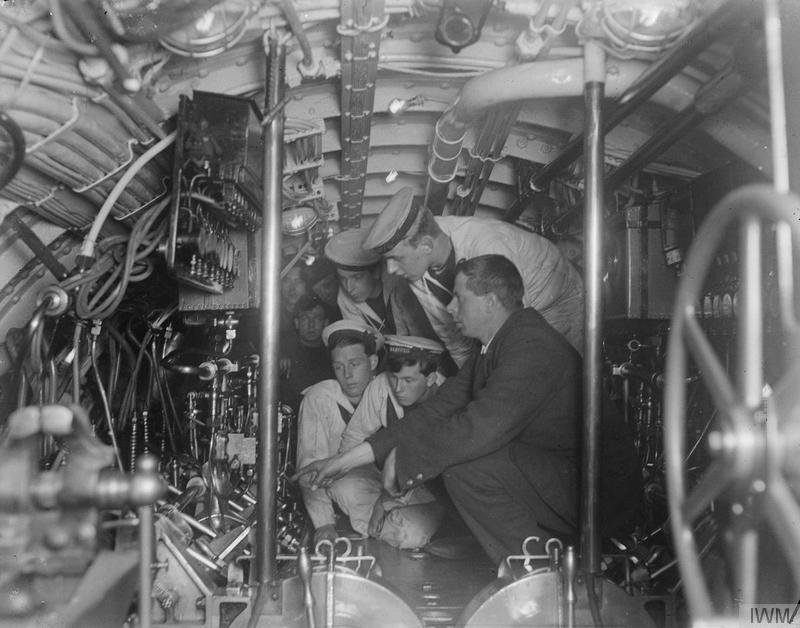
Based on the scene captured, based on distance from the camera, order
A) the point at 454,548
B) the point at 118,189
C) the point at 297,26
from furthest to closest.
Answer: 1. the point at 454,548
2. the point at 118,189
3. the point at 297,26

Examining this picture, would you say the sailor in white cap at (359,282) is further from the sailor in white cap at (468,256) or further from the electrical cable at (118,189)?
the electrical cable at (118,189)

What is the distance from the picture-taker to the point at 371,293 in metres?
5.11

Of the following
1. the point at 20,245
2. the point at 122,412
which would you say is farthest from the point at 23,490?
the point at 122,412

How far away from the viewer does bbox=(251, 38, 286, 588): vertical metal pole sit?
89.4 inches

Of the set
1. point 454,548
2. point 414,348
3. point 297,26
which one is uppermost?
point 297,26

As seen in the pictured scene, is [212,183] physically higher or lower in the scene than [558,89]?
lower

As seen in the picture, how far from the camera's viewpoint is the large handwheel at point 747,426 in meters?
1.10

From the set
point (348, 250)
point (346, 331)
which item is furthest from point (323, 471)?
point (348, 250)

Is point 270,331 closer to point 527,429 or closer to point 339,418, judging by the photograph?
point 527,429

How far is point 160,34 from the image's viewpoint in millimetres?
Result: 2084

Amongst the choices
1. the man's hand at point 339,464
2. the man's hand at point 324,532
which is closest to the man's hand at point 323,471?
the man's hand at point 339,464

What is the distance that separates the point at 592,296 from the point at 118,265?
77.7 inches

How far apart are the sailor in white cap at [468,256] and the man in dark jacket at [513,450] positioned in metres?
0.88

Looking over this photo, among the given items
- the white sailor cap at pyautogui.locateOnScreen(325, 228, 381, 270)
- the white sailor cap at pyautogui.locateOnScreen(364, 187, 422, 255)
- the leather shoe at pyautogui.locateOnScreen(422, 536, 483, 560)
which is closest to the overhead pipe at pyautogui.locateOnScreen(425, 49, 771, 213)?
the white sailor cap at pyautogui.locateOnScreen(364, 187, 422, 255)
